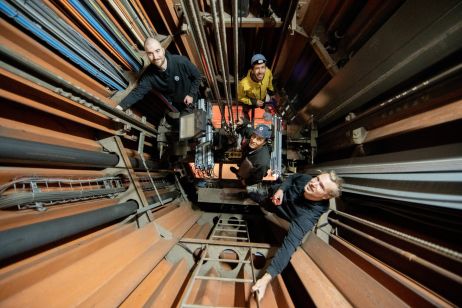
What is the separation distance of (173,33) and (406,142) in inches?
99.7

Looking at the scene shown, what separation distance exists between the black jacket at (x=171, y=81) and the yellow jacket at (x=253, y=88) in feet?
2.67

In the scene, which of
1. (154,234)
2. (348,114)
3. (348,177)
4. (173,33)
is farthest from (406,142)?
(173,33)

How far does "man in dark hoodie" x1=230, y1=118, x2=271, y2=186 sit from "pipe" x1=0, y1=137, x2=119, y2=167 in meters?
1.51

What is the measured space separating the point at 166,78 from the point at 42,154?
1.30 m

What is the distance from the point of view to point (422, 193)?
1.06 meters

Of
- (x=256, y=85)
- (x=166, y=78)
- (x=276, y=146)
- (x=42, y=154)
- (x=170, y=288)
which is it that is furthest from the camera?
(x=256, y=85)

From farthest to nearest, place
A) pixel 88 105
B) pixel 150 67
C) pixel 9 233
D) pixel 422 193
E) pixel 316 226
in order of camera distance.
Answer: pixel 150 67, pixel 316 226, pixel 88 105, pixel 422 193, pixel 9 233

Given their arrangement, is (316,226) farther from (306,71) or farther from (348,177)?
(306,71)

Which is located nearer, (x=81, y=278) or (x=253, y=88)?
(x=81, y=278)

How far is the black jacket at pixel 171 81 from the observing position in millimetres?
1997

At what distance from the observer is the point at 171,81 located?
2.17m

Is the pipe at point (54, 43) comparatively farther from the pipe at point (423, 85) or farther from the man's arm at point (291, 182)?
the pipe at point (423, 85)

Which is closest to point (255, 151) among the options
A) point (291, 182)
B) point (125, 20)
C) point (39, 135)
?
point (291, 182)

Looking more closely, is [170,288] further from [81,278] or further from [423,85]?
[423,85]
